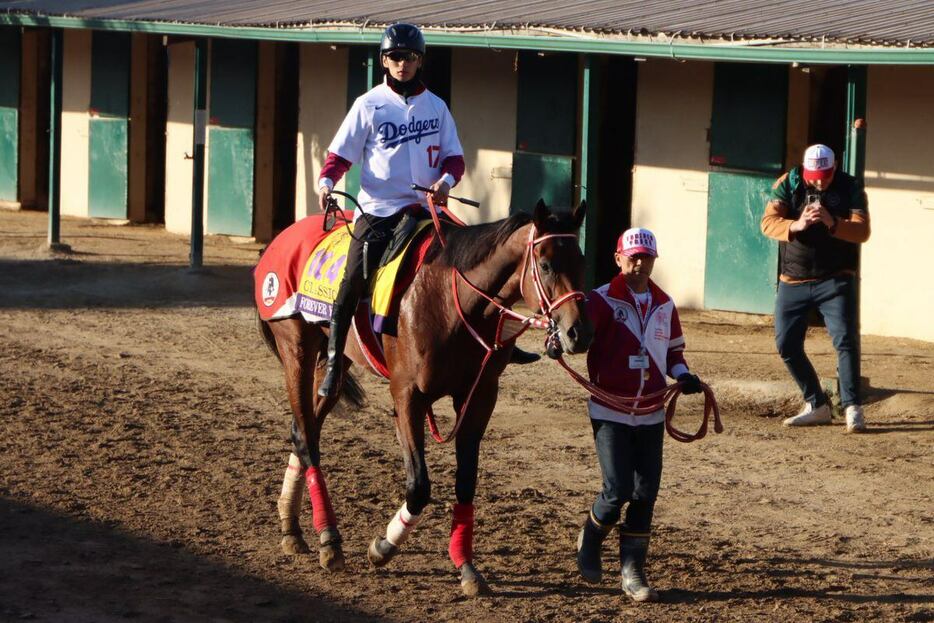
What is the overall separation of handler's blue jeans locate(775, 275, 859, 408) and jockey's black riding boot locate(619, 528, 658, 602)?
12.5ft

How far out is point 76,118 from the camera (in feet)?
68.7

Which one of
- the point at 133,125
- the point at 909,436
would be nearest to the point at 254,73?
the point at 133,125

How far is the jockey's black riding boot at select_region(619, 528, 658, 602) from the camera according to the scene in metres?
6.19

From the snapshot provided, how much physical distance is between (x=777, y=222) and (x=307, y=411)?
368 centimetres

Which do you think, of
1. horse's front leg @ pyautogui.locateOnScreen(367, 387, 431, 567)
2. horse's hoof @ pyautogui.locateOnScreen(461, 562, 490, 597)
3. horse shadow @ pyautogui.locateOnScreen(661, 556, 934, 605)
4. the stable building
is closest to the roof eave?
the stable building

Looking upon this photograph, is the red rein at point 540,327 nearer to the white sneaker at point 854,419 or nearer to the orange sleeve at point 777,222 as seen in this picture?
the orange sleeve at point 777,222

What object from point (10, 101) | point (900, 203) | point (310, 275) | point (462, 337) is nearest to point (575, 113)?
point (900, 203)

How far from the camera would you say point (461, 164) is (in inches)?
275

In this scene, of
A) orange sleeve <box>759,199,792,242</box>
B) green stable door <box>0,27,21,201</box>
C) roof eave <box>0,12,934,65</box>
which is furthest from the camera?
green stable door <box>0,27,21,201</box>

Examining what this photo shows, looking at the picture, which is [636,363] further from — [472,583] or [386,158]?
[386,158]

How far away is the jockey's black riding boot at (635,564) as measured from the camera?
20.3ft

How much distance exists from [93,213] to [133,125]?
148 cm

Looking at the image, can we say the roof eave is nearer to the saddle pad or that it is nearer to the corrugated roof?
the corrugated roof

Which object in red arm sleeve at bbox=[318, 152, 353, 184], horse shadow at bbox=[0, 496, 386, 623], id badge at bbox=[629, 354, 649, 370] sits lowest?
horse shadow at bbox=[0, 496, 386, 623]
